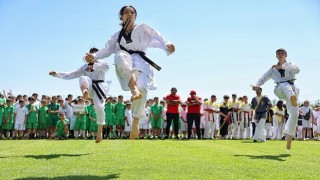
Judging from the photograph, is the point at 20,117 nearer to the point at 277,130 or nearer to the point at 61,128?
the point at 61,128

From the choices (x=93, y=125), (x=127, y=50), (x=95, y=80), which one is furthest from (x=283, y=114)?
(x=127, y=50)

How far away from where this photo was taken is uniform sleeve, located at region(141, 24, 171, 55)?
25.5 ft

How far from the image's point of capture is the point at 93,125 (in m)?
21.4

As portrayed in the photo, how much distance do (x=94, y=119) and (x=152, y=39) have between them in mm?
14095

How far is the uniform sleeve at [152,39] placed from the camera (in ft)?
25.5

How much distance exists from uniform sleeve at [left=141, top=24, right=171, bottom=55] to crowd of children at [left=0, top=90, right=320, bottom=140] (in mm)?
13172

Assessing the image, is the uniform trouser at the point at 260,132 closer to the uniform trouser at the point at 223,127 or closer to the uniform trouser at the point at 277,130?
the uniform trouser at the point at 223,127

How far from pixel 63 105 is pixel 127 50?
15115mm

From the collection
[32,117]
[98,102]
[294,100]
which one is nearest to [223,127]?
[32,117]

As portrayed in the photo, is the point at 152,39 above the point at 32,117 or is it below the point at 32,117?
above

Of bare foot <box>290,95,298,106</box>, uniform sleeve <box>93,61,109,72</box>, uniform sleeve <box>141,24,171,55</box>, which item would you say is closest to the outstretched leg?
uniform sleeve <box>141,24,171,55</box>

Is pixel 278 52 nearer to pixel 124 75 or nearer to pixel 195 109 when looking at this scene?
pixel 124 75

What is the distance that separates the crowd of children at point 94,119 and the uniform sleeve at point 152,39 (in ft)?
43.2

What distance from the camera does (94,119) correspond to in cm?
2125
